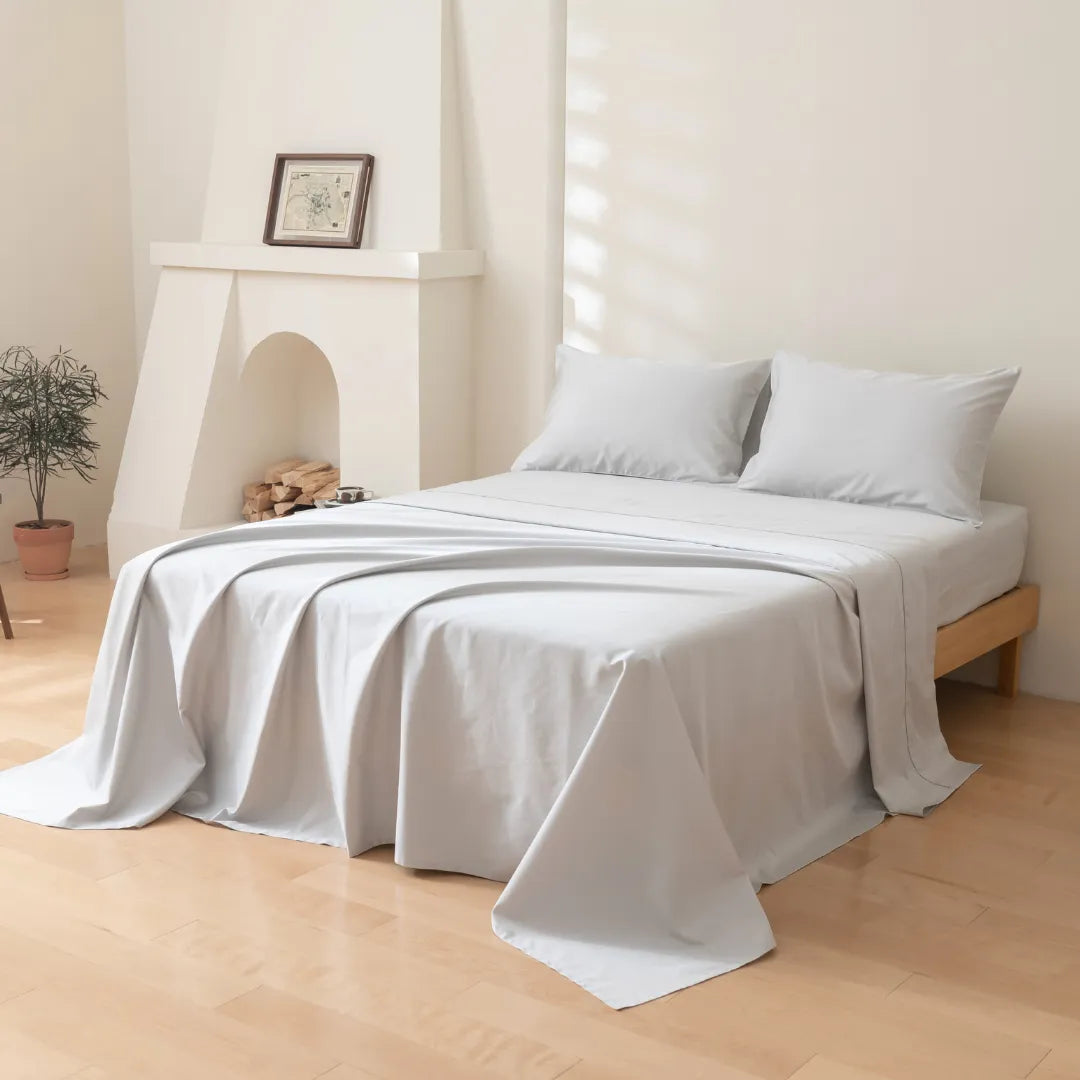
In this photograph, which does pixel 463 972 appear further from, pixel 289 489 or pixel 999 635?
pixel 289 489

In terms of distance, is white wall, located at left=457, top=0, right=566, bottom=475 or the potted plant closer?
white wall, located at left=457, top=0, right=566, bottom=475

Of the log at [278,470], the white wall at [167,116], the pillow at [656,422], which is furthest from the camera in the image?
the white wall at [167,116]

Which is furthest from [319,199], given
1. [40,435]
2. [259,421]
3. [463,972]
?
[463,972]

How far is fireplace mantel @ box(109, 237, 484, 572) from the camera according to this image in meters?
5.63

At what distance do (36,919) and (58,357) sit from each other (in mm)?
3960

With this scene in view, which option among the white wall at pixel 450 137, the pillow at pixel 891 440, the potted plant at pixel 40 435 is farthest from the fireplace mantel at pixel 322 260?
the pillow at pixel 891 440

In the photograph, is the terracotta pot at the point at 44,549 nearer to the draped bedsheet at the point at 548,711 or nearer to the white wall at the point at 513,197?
the white wall at the point at 513,197

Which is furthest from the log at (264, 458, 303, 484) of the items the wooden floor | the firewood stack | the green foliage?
the wooden floor

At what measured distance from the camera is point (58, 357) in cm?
650

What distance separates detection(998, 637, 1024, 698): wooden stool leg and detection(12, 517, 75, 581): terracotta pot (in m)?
3.74

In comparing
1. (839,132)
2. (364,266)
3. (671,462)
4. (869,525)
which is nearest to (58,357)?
(364,266)

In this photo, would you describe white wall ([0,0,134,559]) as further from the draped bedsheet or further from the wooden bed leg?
the draped bedsheet

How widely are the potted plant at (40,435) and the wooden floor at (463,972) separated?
2770mm

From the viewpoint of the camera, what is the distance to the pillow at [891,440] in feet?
14.1
